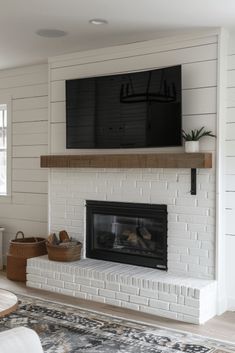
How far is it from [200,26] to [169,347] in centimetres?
251

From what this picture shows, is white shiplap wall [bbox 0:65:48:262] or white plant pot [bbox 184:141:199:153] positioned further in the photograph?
white shiplap wall [bbox 0:65:48:262]

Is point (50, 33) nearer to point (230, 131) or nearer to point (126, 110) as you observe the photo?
point (126, 110)

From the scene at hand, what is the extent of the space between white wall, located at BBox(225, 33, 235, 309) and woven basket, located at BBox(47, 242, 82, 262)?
4.89ft

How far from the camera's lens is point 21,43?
4289mm

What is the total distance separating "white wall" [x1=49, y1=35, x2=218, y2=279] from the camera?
3.86 m

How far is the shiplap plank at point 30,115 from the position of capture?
207 inches

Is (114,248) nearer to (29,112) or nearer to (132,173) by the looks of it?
(132,173)

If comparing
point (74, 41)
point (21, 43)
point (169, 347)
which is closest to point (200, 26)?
point (74, 41)

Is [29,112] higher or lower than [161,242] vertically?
higher

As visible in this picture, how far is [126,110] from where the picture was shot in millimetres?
4227

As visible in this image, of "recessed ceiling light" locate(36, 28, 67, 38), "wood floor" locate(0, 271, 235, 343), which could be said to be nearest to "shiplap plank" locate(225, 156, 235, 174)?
"wood floor" locate(0, 271, 235, 343)

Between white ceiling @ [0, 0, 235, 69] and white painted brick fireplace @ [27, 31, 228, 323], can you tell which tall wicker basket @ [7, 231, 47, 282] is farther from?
white ceiling @ [0, 0, 235, 69]

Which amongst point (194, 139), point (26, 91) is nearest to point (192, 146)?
point (194, 139)

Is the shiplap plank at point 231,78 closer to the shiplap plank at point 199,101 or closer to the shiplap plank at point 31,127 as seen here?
the shiplap plank at point 199,101
